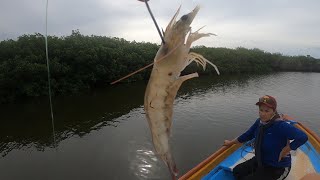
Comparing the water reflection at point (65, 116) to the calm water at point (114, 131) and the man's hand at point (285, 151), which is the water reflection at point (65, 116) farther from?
the man's hand at point (285, 151)

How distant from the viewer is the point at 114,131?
57.4ft

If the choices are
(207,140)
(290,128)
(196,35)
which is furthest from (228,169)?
(207,140)

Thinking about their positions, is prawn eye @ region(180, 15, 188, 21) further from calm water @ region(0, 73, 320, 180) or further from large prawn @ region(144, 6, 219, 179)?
calm water @ region(0, 73, 320, 180)

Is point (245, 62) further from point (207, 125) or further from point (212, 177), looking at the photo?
point (212, 177)

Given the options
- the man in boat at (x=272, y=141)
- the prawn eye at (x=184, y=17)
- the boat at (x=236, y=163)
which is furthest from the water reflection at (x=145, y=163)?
the prawn eye at (x=184, y=17)

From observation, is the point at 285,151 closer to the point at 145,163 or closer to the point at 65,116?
the point at 145,163

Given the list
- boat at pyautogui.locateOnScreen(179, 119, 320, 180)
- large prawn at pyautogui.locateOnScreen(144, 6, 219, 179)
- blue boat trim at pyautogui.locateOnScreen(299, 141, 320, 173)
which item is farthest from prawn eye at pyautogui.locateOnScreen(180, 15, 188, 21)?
blue boat trim at pyautogui.locateOnScreen(299, 141, 320, 173)

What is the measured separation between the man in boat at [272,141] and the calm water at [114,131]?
23.5 ft

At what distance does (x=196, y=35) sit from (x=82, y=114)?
67.5 feet

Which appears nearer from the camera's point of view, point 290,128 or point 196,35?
point 196,35

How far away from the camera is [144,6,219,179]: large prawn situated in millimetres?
1737

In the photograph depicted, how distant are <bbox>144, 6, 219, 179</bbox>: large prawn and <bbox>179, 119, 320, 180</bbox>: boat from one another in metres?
4.94

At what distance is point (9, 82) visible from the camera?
78.9 ft

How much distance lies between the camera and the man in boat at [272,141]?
15.7 ft
